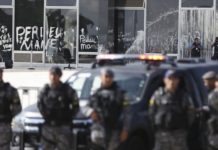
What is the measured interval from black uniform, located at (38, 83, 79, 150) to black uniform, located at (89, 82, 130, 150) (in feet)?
1.24

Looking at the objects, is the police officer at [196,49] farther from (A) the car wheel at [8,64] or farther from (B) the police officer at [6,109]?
(B) the police officer at [6,109]

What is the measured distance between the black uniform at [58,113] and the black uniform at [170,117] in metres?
1.16

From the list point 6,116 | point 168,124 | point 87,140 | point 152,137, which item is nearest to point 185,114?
point 168,124

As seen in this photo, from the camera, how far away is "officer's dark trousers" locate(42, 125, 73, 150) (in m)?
8.06

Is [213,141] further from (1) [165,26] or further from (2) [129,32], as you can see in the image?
(2) [129,32]

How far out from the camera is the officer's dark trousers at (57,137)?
26.5 ft

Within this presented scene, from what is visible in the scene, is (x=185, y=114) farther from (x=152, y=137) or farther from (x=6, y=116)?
(x=6, y=116)

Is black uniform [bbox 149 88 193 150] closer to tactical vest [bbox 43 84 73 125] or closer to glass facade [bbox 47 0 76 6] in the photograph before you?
tactical vest [bbox 43 84 73 125]

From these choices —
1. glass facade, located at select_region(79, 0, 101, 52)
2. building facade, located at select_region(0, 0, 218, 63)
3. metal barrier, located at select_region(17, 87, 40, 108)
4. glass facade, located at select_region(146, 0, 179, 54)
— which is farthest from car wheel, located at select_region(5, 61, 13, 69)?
metal barrier, located at select_region(17, 87, 40, 108)

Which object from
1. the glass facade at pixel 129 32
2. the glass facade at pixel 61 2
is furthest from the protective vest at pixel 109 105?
the glass facade at pixel 61 2

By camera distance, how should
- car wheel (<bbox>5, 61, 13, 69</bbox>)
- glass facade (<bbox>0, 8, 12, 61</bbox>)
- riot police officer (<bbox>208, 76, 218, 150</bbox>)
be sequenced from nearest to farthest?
riot police officer (<bbox>208, 76, 218, 150</bbox>)
car wheel (<bbox>5, 61, 13, 69</bbox>)
glass facade (<bbox>0, 8, 12, 61</bbox>)

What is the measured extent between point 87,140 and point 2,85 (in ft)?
4.90

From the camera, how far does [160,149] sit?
299 inches

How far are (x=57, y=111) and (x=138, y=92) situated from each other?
3.90 ft
